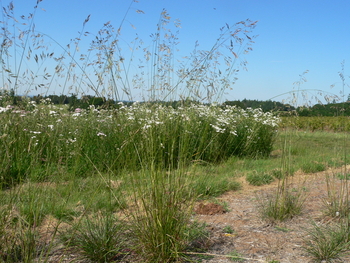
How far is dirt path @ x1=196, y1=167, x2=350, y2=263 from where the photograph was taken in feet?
8.23

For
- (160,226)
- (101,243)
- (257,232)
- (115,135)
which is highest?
(115,135)

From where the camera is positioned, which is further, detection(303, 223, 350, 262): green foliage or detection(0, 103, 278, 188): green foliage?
detection(0, 103, 278, 188): green foliage

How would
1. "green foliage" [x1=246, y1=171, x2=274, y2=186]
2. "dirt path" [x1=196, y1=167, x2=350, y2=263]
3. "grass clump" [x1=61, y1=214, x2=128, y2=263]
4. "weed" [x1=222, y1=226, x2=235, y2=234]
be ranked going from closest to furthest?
"grass clump" [x1=61, y1=214, x2=128, y2=263], "dirt path" [x1=196, y1=167, x2=350, y2=263], "weed" [x1=222, y1=226, x2=235, y2=234], "green foliage" [x1=246, y1=171, x2=274, y2=186]

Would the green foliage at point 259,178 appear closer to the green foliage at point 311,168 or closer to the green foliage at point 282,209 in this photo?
the green foliage at point 311,168

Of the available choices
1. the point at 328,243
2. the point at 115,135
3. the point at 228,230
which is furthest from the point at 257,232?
the point at 115,135

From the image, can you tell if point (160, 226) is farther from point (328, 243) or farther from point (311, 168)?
point (311, 168)

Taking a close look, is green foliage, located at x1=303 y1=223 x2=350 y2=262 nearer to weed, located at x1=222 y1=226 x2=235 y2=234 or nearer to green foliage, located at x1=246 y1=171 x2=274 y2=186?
weed, located at x1=222 y1=226 x2=235 y2=234

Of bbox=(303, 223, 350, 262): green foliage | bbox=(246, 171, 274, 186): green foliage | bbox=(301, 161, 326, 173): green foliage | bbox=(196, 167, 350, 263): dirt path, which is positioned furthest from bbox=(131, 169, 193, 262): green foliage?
bbox=(301, 161, 326, 173): green foliage

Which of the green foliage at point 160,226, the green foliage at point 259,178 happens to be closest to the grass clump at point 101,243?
the green foliage at point 160,226

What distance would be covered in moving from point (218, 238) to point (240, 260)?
0.36 m

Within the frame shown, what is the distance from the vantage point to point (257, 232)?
291cm

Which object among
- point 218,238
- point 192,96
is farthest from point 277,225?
point 192,96

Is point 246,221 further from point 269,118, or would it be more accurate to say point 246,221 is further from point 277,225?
point 269,118

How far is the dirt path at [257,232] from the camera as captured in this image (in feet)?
8.23
